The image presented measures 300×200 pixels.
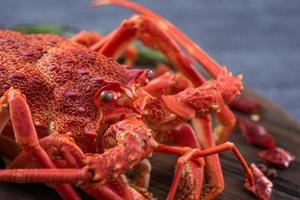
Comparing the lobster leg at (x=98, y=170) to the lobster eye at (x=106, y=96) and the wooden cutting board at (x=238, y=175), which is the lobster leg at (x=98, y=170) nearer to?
the lobster eye at (x=106, y=96)

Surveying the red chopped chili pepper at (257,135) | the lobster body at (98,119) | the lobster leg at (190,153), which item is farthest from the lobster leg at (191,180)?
the red chopped chili pepper at (257,135)

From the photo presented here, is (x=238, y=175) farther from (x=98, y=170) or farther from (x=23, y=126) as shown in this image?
(x=23, y=126)

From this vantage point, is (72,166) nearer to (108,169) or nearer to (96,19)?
(108,169)

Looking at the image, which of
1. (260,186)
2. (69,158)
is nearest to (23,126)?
(69,158)

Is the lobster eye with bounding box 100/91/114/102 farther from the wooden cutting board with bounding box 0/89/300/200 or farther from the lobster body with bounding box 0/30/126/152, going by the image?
the wooden cutting board with bounding box 0/89/300/200

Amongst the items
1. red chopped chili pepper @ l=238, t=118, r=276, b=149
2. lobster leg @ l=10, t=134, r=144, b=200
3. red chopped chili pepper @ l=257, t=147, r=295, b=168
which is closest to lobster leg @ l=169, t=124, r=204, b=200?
lobster leg @ l=10, t=134, r=144, b=200
